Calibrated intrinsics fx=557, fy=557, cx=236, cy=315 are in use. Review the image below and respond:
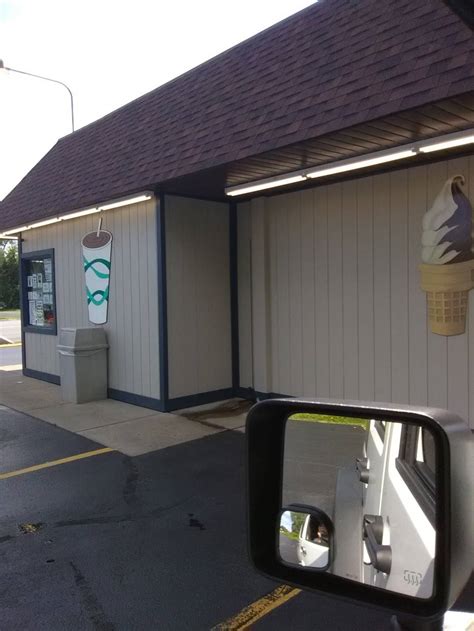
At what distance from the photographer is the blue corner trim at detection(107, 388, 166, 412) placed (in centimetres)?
806

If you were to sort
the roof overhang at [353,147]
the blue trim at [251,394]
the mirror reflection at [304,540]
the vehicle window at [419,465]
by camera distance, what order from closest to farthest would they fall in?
1. the vehicle window at [419,465]
2. the mirror reflection at [304,540]
3. the roof overhang at [353,147]
4. the blue trim at [251,394]

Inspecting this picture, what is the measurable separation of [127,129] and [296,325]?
430 cm

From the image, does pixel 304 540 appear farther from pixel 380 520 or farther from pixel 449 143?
pixel 449 143

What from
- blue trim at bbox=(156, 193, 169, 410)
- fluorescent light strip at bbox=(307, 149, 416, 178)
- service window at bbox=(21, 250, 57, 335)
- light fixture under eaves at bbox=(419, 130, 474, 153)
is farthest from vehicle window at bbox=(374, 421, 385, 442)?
service window at bbox=(21, 250, 57, 335)

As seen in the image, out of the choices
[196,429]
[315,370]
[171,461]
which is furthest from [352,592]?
[315,370]

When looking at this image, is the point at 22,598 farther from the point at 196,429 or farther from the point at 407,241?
the point at 407,241

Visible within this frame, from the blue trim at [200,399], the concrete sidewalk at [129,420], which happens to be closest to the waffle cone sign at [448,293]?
the concrete sidewalk at [129,420]

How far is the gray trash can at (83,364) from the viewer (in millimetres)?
8648

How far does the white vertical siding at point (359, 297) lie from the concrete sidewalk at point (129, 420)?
1184 millimetres

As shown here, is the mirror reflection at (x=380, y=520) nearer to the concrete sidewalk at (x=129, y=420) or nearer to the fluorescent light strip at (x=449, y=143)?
the fluorescent light strip at (x=449, y=143)

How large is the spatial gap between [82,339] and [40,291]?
10.3 ft

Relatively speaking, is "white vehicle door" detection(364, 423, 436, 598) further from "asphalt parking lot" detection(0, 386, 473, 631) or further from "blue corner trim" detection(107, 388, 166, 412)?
"blue corner trim" detection(107, 388, 166, 412)

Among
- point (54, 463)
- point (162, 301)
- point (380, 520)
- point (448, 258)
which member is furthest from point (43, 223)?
point (380, 520)

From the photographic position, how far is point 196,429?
23.0ft
